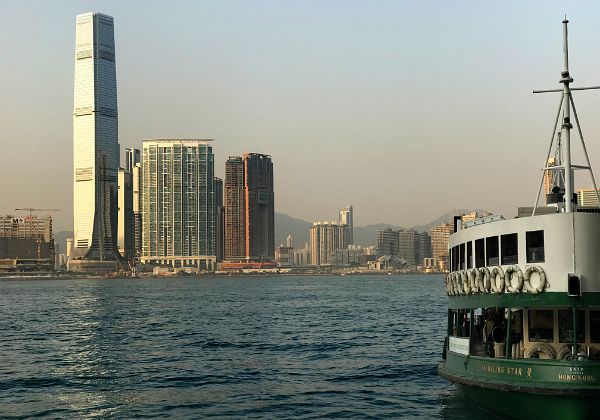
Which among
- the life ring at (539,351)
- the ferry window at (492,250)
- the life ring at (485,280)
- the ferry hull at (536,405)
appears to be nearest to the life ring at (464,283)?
the life ring at (485,280)

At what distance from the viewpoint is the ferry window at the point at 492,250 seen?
81.5ft

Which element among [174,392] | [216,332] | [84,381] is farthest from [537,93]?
[216,332]

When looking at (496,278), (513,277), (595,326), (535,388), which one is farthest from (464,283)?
(535,388)

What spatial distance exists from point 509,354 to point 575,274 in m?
3.43

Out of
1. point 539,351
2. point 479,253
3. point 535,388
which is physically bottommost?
point 535,388

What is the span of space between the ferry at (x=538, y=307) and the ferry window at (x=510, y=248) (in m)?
0.03

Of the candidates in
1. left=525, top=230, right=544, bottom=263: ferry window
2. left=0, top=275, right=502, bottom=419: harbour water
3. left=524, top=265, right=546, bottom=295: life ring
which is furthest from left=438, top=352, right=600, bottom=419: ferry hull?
left=525, top=230, right=544, bottom=263: ferry window

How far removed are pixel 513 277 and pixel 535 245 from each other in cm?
115

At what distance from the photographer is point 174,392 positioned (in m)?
34.9

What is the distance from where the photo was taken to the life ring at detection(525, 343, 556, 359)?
23.6 metres

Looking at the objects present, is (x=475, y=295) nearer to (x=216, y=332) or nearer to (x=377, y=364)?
(x=377, y=364)

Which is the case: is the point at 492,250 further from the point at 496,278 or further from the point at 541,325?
the point at 541,325

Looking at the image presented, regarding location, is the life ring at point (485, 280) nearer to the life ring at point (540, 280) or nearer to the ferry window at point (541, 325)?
the ferry window at point (541, 325)

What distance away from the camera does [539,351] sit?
78.0 feet
